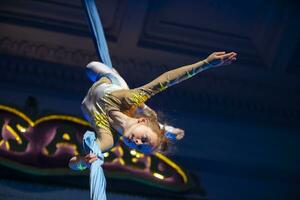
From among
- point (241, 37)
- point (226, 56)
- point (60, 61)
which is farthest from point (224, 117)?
point (226, 56)

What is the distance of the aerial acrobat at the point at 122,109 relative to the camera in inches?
71.3

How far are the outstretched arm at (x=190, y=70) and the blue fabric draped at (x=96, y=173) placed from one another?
0.30 metres

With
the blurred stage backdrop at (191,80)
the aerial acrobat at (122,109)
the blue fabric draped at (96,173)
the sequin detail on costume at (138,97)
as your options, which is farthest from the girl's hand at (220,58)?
the blurred stage backdrop at (191,80)

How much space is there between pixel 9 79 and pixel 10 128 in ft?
2.12

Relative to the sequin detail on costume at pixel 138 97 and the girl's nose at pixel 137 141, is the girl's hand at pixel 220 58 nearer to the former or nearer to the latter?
the sequin detail on costume at pixel 138 97

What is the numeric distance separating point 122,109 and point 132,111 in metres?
0.04

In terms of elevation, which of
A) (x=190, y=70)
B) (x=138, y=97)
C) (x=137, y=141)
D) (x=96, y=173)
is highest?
(x=190, y=70)

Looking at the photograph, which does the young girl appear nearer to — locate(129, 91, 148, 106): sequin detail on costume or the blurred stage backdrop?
locate(129, 91, 148, 106): sequin detail on costume

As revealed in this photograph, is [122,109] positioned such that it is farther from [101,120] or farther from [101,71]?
[101,71]

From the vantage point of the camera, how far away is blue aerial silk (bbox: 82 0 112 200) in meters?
1.60

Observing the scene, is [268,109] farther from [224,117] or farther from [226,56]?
[226,56]

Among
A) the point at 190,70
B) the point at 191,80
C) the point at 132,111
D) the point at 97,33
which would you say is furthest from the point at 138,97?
the point at 191,80

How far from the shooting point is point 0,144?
3646mm

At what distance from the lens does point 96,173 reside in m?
1.66
